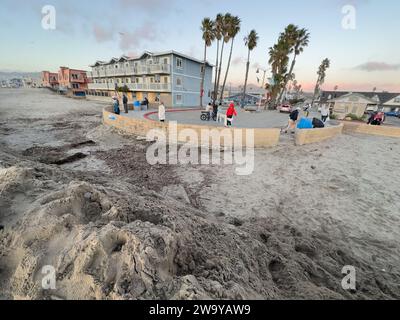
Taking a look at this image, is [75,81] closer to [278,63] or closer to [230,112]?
[278,63]

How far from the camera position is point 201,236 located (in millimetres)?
3018

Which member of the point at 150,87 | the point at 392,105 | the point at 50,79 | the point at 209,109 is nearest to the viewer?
the point at 209,109

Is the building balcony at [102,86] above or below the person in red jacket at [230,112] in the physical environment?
above

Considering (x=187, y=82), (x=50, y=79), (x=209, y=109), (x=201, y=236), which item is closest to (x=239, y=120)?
(x=209, y=109)

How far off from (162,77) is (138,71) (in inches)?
225

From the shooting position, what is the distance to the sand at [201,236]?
1.92 metres

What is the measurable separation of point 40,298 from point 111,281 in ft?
2.11

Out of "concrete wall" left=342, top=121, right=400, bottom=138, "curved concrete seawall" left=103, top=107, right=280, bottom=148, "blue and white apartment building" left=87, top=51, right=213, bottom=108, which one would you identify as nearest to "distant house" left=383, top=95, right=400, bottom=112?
"concrete wall" left=342, top=121, right=400, bottom=138

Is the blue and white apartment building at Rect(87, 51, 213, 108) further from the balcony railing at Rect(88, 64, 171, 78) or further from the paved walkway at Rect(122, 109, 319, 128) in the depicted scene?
the paved walkway at Rect(122, 109, 319, 128)

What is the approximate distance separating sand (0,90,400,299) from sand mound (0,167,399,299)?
14mm

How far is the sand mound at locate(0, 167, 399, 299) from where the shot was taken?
1848 millimetres

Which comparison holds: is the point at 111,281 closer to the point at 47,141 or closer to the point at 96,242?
the point at 96,242

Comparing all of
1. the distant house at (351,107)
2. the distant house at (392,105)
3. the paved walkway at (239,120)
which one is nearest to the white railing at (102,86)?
the paved walkway at (239,120)

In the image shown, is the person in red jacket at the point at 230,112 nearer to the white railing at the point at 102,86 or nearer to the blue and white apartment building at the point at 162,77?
the blue and white apartment building at the point at 162,77
